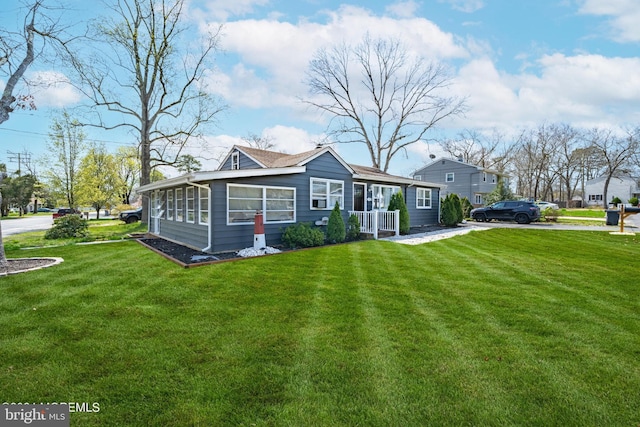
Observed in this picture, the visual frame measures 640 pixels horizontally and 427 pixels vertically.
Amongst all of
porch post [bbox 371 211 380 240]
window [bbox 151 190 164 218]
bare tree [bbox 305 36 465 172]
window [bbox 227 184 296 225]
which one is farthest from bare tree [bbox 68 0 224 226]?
porch post [bbox 371 211 380 240]

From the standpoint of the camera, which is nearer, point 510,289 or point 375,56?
point 510,289

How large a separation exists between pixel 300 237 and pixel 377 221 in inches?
144

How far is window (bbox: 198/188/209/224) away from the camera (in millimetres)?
9055

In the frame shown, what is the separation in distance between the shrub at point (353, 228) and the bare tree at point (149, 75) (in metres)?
14.1

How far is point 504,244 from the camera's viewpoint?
10320 mm

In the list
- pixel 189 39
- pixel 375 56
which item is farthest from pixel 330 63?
pixel 189 39

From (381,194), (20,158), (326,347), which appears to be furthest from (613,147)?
(20,158)

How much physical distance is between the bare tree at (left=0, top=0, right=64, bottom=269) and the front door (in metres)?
10.9

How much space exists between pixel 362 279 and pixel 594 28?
1314 centimetres

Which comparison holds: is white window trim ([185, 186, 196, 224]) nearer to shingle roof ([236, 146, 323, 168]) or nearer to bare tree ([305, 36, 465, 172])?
shingle roof ([236, 146, 323, 168])

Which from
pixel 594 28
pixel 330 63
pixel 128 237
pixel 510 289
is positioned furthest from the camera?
pixel 330 63

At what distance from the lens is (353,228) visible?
11.4m

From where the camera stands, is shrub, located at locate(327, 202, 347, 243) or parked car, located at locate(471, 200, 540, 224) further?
parked car, located at locate(471, 200, 540, 224)

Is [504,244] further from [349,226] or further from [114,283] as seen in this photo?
[114,283]
